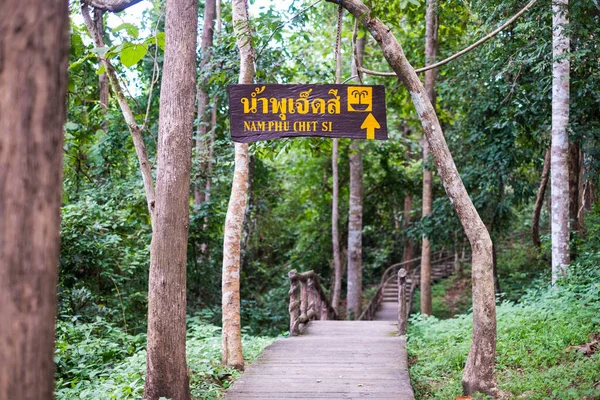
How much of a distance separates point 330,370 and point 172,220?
2.92m

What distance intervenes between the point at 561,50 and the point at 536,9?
39.8 inches

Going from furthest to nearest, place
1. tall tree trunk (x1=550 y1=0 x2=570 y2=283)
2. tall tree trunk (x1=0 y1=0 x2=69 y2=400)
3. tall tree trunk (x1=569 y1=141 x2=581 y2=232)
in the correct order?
tall tree trunk (x1=569 y1=141 x2=581 y2=232) < tall tree trunk (x1=550 y1=0 x2=570 y2=283) < tall tree trunk (x1=0 y1=0 x2=69 y2=400)

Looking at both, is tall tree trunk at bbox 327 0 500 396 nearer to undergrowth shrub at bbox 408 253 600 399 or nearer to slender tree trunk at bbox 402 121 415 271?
undergrowth shrub at bbox 408 253 600 399

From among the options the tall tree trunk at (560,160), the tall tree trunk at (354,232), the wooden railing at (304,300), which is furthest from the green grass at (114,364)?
the tall tree trunk at (354,232)

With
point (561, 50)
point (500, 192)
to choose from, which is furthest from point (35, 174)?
point (500, 192)

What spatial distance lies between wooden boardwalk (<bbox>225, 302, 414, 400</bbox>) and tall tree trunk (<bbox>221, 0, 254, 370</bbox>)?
0.41 meters

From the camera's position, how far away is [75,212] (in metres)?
10.2

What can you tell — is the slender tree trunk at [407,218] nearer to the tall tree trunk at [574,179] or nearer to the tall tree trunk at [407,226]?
the tall tree trunk at [407,226]

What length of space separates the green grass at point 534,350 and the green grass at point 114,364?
7.94 ft

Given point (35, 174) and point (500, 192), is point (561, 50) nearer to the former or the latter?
point (500, 192)

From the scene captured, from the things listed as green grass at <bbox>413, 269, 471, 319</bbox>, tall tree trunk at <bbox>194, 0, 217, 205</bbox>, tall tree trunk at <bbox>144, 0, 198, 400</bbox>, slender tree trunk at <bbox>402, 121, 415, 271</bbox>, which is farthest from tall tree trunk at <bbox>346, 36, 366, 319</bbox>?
tall tree trunk at <bbox>144, 0, 198, 400</bbox>

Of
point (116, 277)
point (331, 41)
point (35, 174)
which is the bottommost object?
point (116, 277)

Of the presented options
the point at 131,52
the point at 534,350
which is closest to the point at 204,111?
the point at 131,52

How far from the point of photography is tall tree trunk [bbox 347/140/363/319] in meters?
17.0
